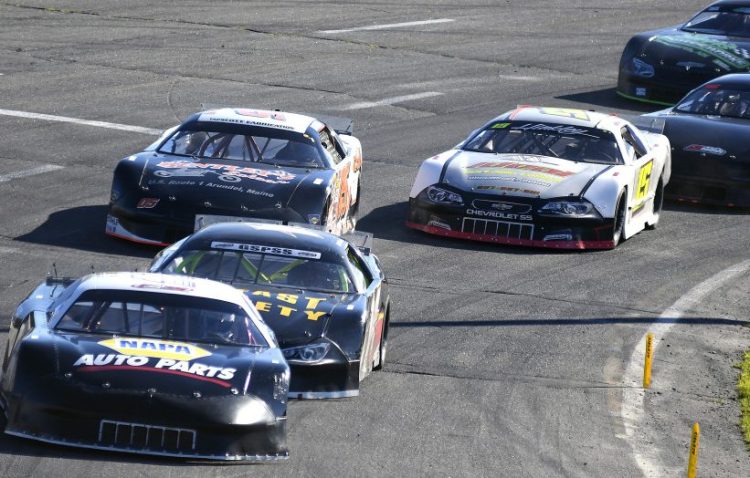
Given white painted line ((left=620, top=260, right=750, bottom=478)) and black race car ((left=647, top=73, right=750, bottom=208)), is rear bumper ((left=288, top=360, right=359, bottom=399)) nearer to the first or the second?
white painted line ((left=620, top=260, right=750, bottom=478))

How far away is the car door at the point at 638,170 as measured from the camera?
672 inches

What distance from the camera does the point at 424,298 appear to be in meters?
13.9

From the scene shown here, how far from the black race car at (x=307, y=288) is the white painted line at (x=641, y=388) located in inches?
72.6

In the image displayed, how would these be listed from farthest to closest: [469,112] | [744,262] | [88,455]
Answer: [469,112] → [744,262] → [88,455]

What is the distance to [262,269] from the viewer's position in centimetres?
1150

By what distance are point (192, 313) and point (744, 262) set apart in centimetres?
850

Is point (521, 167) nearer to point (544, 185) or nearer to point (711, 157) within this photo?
point (544, 185)

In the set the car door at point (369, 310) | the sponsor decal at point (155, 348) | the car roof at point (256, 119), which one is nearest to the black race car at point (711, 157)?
the car roof at point (256, 119)

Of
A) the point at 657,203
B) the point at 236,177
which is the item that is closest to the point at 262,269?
the point at 236,177

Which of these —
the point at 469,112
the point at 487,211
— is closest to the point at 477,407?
the point at 487,211

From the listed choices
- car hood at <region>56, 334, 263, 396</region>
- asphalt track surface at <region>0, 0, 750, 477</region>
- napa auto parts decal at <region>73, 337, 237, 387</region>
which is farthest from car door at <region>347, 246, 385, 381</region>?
napa auto parts decal at <region>73, 337, 237, 387</region>

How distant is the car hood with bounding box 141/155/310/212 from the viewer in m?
14.9

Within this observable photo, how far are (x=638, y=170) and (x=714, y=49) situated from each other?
8566 mm

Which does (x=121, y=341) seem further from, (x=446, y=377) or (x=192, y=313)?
(x=446, y=377)
